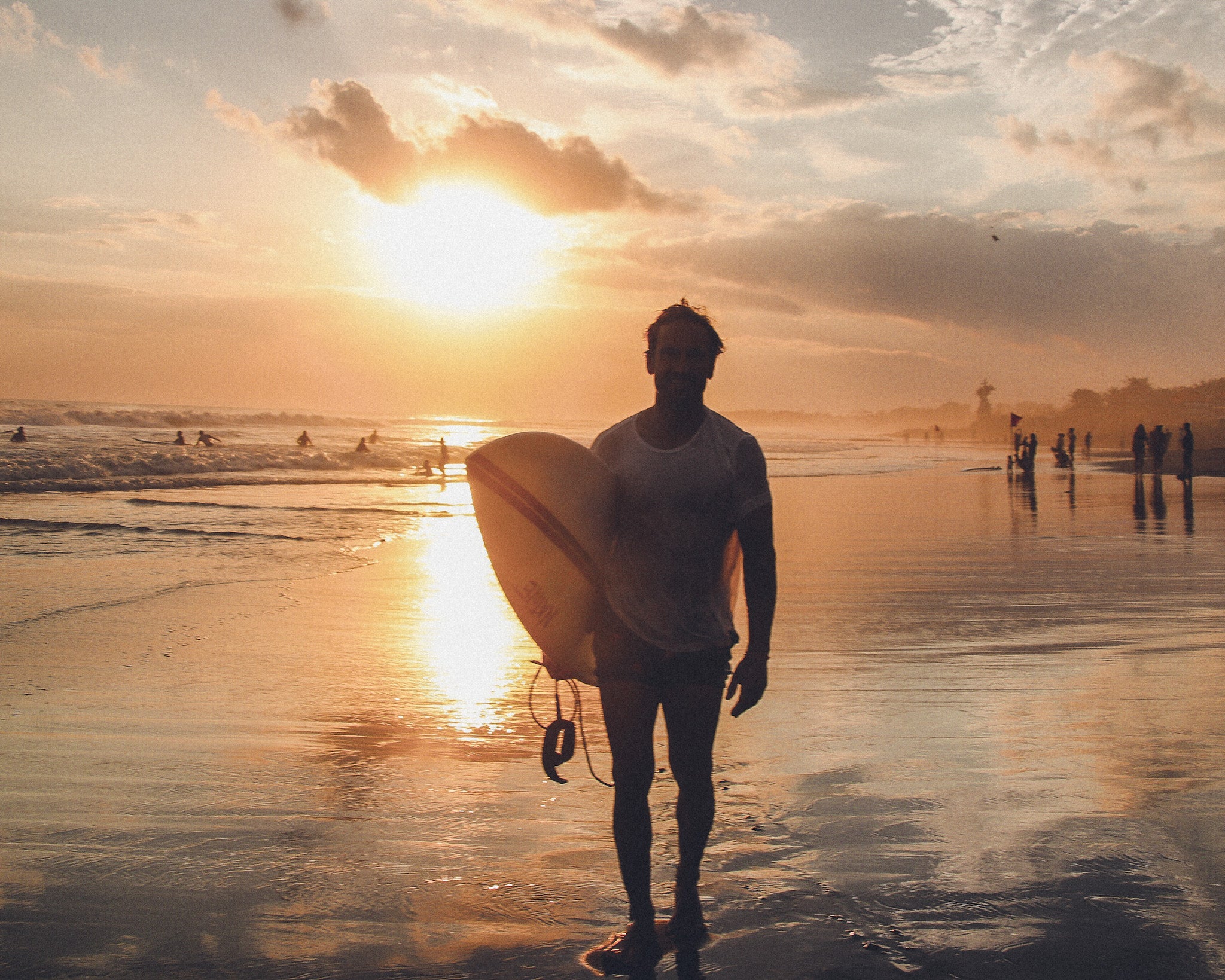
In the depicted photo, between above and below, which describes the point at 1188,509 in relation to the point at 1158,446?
below

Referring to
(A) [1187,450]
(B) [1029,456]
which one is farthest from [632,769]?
(B) [1029,456]

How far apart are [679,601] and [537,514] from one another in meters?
0.55

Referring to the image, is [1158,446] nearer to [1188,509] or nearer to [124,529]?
[1188,509]

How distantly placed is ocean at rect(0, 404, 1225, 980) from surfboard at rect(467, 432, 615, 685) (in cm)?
96

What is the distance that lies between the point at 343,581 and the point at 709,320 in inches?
342

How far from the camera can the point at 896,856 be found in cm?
365

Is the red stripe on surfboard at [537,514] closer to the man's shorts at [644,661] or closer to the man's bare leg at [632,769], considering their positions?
the man's shorts at [644,661]

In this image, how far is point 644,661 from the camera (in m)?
3.06

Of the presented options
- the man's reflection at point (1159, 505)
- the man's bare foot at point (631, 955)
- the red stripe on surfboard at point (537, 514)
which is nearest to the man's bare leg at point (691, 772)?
the man's bare foot at point (631, 955)

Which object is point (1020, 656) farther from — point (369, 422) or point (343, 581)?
point (369, 422)

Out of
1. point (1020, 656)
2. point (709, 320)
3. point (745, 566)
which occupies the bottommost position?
point (1020, 656)

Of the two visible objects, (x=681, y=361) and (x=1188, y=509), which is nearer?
(x=681, y=361)

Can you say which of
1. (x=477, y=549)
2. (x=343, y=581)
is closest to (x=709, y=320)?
(x=343, y=581)

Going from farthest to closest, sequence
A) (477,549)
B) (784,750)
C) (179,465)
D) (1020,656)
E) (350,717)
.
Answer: (179,465) < (477,549) < (1020,656) < (350,717) < (784,750)
